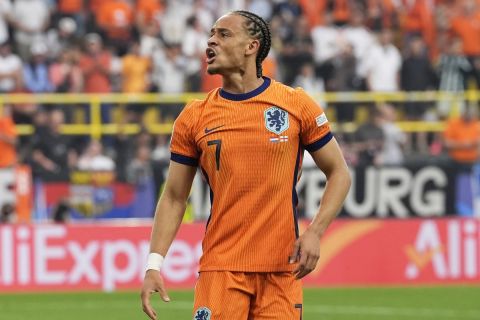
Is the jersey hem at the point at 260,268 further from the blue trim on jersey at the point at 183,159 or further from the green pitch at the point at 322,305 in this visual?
the green pitch at the point at 322,305

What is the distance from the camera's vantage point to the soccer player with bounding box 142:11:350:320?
6.41m

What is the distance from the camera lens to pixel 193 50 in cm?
2269

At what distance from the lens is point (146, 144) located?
20703 mm

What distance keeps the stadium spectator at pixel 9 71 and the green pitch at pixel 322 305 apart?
568 cm

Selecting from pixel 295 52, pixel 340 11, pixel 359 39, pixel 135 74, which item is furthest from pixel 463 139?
pixel 135 74

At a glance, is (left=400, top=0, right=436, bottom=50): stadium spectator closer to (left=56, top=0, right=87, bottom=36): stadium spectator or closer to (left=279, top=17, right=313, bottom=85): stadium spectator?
(left=279, top=17, right=313, bottom=85): stadium spectator

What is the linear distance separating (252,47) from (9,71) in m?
15.2

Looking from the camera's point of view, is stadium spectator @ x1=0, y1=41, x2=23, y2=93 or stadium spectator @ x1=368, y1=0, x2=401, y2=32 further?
stadium spectator @ x1=368, y1=0, x2=401, y2=32

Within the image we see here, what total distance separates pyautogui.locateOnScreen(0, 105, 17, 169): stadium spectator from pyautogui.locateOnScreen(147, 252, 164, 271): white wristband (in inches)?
523

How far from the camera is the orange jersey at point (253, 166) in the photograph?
253 inches

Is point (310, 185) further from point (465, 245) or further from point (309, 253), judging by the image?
point (309, 253)

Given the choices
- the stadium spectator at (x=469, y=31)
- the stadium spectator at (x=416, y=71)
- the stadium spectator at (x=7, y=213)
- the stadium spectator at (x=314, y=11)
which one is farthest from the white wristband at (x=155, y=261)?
the stadium spectator at (x=469, y=31)

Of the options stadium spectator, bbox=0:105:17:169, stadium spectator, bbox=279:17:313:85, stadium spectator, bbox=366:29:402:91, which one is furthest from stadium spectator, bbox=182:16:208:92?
stadium spectator, bbox=0:105:17:169

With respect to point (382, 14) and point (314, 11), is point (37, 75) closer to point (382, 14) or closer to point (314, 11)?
point (314, 11)
